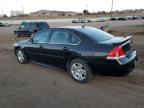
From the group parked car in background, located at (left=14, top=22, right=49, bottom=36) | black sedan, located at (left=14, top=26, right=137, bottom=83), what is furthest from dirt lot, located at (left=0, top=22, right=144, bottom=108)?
parked car in background, located at (left=14, top=22, right=49, bottom=36)

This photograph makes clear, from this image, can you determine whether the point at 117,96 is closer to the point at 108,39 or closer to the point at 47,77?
the point at 108,39

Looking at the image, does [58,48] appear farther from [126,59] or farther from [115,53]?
[126,59]

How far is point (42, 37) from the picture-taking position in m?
7.52

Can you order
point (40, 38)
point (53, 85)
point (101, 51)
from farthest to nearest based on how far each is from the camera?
point (40, 38) → point (53, 85) → point (101, 51)

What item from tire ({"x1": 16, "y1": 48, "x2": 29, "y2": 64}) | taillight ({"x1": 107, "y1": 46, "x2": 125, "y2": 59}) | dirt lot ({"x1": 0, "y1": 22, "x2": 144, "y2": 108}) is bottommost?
dirt lot ({"x1": 0, "y1": 22, "x2": 144, "y2": 108})

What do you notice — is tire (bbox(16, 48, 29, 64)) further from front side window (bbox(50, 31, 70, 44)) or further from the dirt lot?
front side window (bbox(50, 31, 70, 44))

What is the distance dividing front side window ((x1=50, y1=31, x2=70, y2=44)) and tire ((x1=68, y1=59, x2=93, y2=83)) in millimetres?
706

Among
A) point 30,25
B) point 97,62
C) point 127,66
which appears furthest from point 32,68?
point 30,25

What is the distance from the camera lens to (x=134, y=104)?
15.4 ft

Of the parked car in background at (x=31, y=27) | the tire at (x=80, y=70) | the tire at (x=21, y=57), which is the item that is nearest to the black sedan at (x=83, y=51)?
the tire at (x=80, y=70)

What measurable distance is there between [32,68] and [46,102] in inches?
127

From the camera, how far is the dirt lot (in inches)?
191

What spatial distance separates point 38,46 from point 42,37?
0.34 m

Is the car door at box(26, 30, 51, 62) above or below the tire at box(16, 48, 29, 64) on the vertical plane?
above
